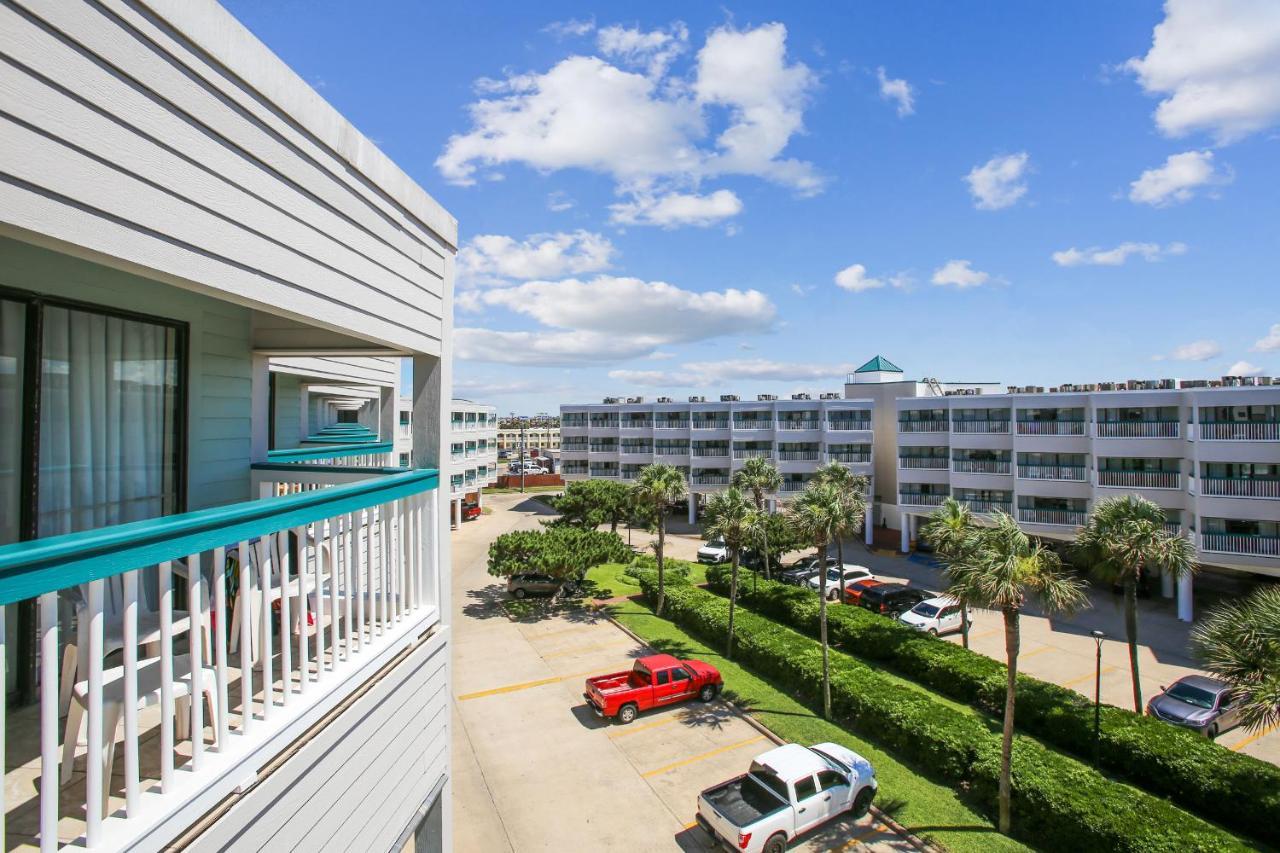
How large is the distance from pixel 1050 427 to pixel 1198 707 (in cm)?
1819

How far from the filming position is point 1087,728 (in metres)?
15.0

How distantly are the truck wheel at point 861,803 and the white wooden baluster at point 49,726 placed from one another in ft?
44.9

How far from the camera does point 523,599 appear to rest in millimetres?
27094

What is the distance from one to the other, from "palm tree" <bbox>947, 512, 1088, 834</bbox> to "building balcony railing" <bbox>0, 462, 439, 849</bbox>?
36.3 ft

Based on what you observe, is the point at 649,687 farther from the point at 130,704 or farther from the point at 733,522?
the point at 130,704

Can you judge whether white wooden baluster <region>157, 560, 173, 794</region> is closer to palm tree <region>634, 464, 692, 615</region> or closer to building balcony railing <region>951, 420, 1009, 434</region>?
palm tree <region>634, 464, 692, 615</region>

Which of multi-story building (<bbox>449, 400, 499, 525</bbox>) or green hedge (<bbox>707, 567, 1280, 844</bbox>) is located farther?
multi-story building (<bbox>449, 400, 499, 525</bbox>)

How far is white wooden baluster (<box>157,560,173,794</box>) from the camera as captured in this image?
2734 millimetres

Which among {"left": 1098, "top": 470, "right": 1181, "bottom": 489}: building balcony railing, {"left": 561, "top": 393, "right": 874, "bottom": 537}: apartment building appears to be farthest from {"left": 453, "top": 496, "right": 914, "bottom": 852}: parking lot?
{"left": 1098, "top": 470, "right": 1181, "bottom": 489}: building balcony railing

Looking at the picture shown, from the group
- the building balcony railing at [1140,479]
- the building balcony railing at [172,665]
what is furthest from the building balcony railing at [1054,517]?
the building balcony railing at [172,665]

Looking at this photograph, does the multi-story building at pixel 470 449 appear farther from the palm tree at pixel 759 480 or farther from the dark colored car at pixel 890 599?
the dark colored car at pixel 890 599

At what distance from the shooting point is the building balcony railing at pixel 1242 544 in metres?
24.1

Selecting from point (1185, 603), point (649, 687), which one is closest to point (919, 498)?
point (1185, 603)

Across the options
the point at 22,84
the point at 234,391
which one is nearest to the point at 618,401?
the point at 234,391
